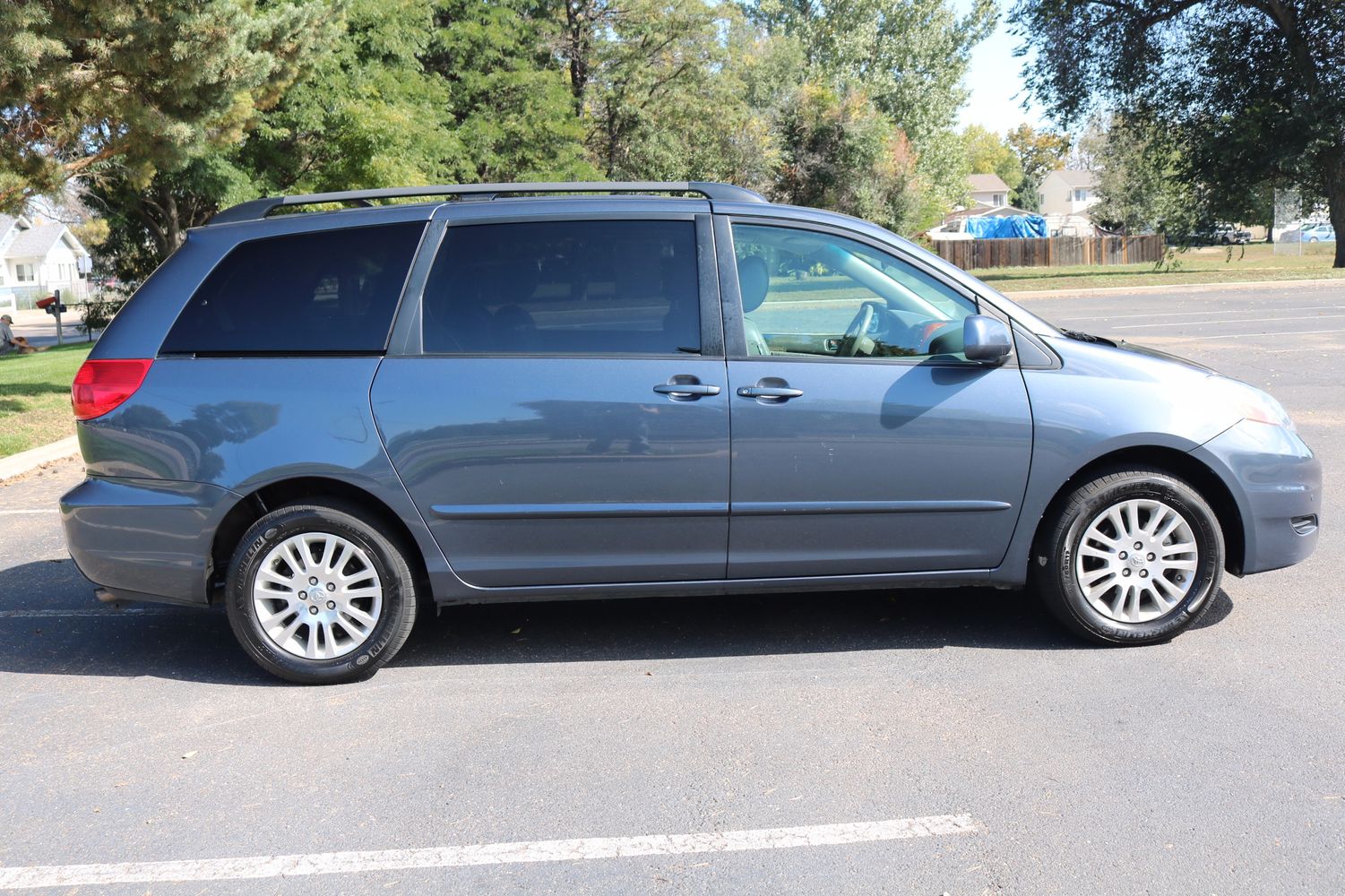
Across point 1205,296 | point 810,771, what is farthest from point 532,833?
point 1205,296

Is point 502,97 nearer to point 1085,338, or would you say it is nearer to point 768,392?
point 1085,338

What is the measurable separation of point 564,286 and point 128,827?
2481 millimetres

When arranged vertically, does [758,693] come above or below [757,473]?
below

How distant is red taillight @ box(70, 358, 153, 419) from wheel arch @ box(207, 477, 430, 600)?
640 mm

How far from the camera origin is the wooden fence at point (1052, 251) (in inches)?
2203

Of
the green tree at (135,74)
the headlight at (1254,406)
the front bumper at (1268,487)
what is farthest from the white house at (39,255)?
the front bumper at (1268,487)

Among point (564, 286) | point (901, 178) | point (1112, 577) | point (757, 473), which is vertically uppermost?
point (901, 178)

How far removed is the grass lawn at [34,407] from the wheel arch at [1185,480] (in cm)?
946

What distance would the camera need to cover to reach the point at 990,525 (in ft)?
16.1

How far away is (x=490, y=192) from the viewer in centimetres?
509

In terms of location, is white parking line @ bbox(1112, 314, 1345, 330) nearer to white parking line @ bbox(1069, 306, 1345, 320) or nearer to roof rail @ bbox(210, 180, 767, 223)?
white parking line @ bbox(1069, 306, 1345, 320)

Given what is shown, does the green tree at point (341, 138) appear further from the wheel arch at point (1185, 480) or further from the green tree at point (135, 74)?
the wheel arch at point (1185, 480)

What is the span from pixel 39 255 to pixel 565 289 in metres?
88.2

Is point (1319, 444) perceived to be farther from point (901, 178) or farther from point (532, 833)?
point (901, 178)
